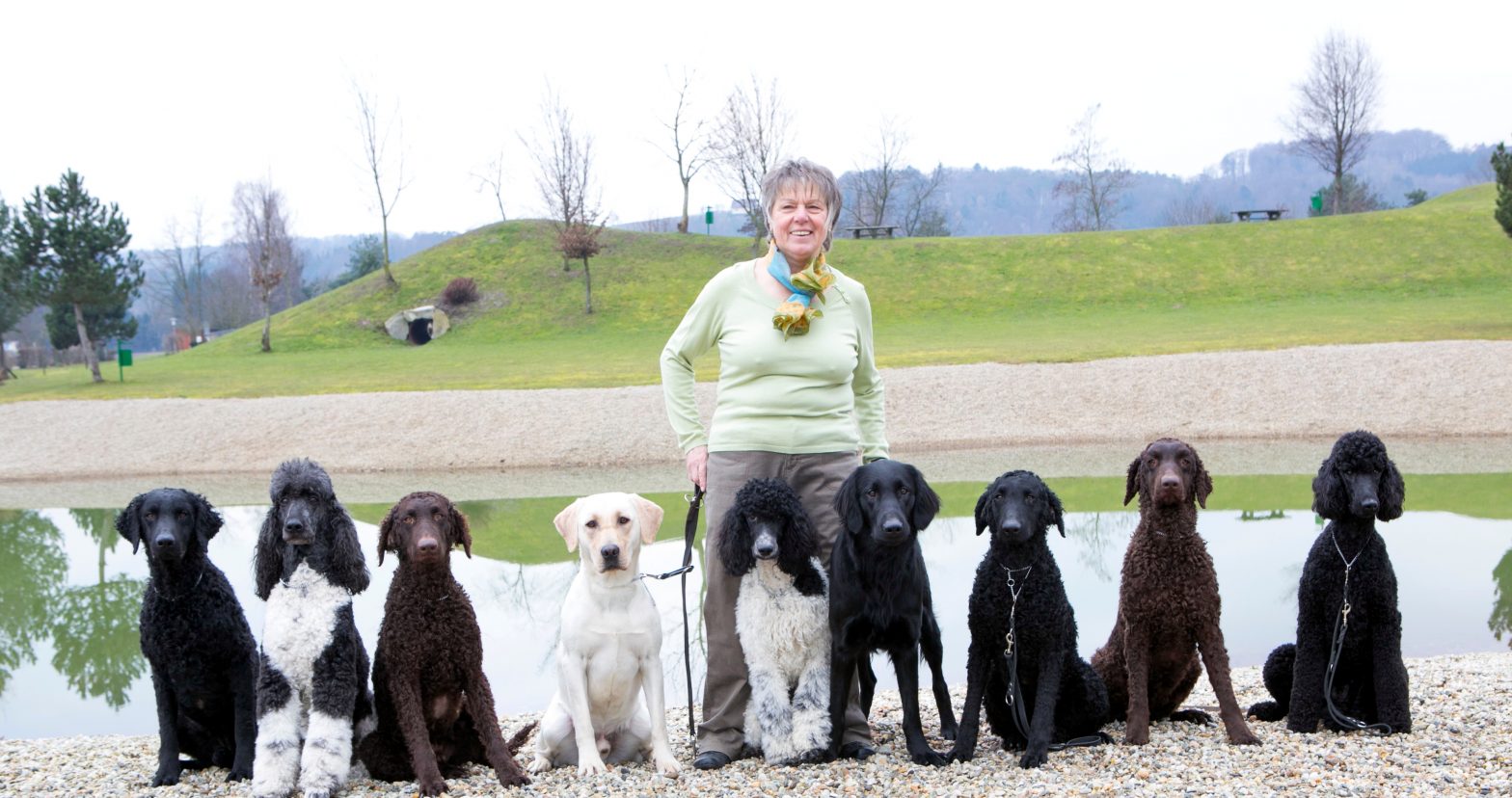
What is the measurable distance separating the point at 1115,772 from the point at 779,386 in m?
2.00

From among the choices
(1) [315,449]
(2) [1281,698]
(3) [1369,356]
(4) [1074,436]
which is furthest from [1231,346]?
(2) [1281,698]

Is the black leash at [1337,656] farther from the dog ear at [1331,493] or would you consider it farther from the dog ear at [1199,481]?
the dog ear at [1199,481]

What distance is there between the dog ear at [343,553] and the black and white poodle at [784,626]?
1.45m

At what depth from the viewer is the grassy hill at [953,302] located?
2431 cm

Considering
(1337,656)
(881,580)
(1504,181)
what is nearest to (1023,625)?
(881,580)

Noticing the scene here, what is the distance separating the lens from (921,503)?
4348 millimetres

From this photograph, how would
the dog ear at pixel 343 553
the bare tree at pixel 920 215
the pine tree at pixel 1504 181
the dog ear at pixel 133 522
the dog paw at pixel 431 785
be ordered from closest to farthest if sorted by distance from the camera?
the dog paw at pixel 431 785 < the dog ear at pixel 343 553 < the dog ear at pixel 133 522 < the pine tree at pixel 1504 181 < the bare tree at pixel 920 215

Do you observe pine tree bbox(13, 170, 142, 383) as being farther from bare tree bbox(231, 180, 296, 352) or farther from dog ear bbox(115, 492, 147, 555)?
dog ear bbox(115, 492, 147, 555)

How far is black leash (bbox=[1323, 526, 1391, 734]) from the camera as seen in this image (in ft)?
15.1

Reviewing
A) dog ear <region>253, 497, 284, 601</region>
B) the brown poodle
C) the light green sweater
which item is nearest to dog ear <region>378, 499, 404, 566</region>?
dog ear <region>253, 497, 284, 601</region>

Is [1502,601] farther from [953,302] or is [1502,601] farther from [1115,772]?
[953,302]

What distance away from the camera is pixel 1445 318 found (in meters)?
24.6

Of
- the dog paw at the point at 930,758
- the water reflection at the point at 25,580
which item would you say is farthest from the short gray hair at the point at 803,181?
the water reflection at the point at 25,580

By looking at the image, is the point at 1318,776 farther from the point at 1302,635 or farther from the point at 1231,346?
the point at 1231,346
